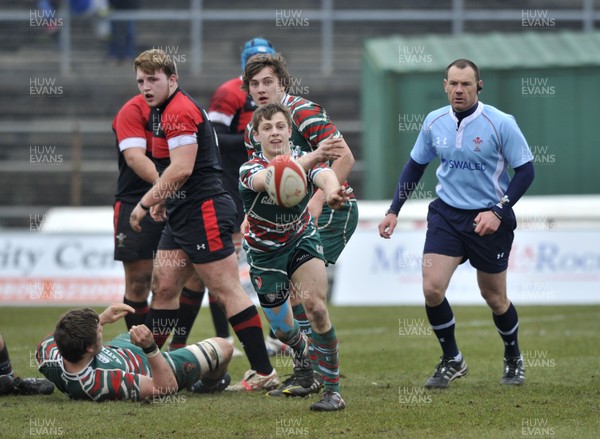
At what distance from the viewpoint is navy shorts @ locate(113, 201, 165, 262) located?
28.7 feet

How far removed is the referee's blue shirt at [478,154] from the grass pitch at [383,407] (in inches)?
54.9

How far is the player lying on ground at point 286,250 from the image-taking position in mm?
6781

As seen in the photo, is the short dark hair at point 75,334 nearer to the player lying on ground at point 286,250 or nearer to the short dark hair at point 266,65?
the player lying on ground at point 286,250

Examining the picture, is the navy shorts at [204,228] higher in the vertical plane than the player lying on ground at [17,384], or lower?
higher

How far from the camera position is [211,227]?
25.1 feet

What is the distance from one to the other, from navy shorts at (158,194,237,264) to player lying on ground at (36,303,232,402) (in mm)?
615

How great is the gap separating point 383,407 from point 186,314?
7.42 feet

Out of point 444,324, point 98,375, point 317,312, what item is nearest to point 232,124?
point 444,324

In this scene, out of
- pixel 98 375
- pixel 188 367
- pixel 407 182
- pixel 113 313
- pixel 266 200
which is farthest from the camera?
pixel 407 182

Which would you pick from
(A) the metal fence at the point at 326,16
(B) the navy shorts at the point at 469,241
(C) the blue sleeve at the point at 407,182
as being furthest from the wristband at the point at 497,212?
(A) the metal fence at the point at 326,16

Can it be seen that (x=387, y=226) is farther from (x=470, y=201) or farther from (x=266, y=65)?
(x=266, y=65)

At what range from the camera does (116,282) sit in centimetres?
1609

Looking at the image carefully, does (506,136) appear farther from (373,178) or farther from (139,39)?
(139,39)

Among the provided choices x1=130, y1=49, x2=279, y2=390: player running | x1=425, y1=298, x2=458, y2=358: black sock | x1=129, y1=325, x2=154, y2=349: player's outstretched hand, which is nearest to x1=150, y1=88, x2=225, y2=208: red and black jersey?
x1=130, y1=49, x2=279, y2=390: player running
